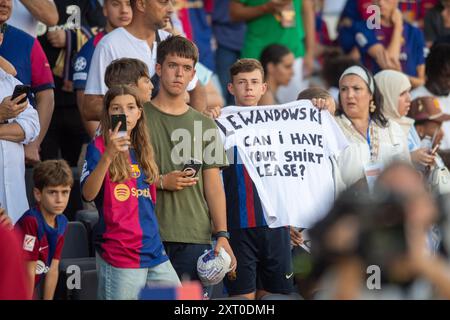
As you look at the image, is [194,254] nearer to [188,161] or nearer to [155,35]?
[188,161]

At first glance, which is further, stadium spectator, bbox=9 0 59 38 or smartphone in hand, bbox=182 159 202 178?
stadium spectator, bbox=9 0 59 38

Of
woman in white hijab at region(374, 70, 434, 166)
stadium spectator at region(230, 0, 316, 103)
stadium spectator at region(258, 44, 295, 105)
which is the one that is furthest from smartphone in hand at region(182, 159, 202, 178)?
stadium spectator at region(230, 0, 316, 103)

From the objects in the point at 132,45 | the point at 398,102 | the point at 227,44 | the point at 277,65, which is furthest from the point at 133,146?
the point at 227,44

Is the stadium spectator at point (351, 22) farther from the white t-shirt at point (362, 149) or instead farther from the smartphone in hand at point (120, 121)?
the smartphone in hand at point (120, 121)

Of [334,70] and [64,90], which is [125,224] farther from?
[334,70]

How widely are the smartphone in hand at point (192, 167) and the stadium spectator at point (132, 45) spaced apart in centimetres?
104

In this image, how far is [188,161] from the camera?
22.8 feet

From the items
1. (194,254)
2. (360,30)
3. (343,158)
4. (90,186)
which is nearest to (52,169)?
(90,186)

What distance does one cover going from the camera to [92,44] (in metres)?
8.47

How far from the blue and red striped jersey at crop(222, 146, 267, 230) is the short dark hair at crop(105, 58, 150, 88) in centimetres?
75

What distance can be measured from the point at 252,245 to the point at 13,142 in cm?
159

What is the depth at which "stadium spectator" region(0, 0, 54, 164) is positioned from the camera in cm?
775

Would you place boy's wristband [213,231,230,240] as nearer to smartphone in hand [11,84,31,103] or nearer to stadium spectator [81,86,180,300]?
stadium spectator [81,86,180,300]

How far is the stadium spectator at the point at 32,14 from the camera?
8.24m
